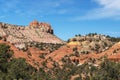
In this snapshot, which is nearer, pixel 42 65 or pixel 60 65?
pixel 42 65

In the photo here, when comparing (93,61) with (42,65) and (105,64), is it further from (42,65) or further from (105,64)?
(105,64)

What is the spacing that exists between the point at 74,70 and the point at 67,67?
46.0ft

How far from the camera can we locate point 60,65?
179m

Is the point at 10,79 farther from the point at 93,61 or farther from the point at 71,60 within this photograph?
the point at 71,60

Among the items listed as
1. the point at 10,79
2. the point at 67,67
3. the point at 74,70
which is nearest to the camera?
the point at 10,79

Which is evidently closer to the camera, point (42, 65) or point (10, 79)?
point (10, 79)

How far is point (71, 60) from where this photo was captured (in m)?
190

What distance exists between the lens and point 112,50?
18225 centimetres

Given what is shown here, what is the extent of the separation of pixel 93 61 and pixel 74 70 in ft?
56.8

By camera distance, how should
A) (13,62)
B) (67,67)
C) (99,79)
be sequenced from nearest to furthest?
(13,62) → (99,79) → (67,67)

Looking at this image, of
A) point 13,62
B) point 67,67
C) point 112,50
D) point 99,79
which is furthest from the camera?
point 112,50

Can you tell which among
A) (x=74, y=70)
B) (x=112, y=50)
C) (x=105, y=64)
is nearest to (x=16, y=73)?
(x=105, y=64)

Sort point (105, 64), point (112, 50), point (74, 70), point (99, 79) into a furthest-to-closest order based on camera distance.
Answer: point (112, 50) → point (74, 70) → point (105, 64) → point (99, 79)

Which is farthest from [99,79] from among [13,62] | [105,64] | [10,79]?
[10,79]
